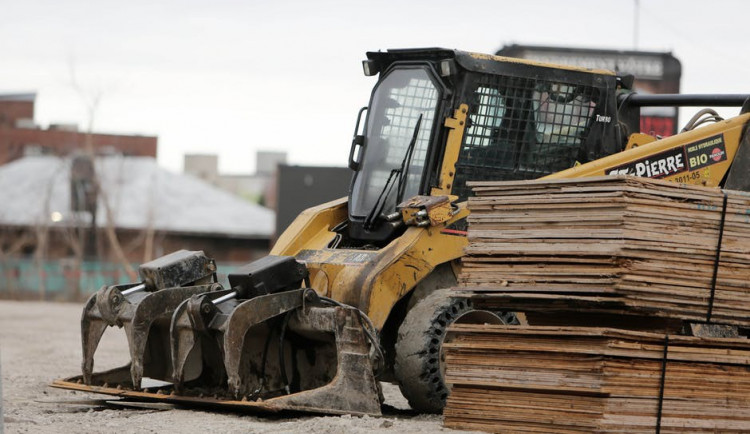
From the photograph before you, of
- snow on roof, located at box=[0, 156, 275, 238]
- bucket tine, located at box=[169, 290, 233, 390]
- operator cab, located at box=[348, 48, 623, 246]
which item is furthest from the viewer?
snow on roof, located at box=[0, 156, 275, 238]

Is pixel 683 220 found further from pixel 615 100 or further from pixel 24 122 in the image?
pixel 24 122

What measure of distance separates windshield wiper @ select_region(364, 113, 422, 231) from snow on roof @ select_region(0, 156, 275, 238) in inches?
1557

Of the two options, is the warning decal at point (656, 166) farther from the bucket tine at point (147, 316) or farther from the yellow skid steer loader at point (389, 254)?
the bucket tine at point (147, 316)

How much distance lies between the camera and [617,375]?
7746mm

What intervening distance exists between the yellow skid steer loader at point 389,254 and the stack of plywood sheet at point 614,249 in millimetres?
883

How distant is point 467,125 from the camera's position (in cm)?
1045

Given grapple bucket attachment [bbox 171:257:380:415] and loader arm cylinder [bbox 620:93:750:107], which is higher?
loader arm cylinder [bbox 620:93:750:107]

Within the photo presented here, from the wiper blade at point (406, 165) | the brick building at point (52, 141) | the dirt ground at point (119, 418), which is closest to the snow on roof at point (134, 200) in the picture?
the brick building at point (52, 141)

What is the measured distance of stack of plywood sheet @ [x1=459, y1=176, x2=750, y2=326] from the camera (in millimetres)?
7801

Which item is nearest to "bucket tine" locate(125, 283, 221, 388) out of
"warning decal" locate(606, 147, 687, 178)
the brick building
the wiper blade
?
the wiper blade

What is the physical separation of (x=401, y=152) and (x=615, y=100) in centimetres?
199

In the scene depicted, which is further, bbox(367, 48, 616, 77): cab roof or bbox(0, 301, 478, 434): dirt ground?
bbox(367, 48, 616, 77): cab roof

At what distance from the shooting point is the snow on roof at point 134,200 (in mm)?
52375

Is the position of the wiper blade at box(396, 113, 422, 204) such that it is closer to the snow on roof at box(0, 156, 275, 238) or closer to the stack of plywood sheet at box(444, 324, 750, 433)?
the stack of plywood sheet at box(444, 324, 750, 433)
